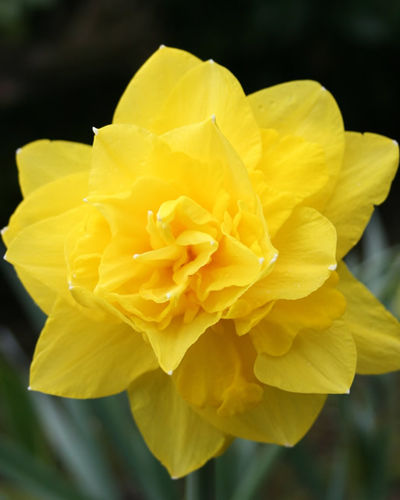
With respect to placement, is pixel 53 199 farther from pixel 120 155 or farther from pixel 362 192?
pixel 362 192

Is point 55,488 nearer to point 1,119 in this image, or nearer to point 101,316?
point 101,316

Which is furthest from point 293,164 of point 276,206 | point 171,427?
point 171,427

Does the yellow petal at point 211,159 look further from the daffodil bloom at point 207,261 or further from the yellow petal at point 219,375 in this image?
the yellow petal at point 219,375

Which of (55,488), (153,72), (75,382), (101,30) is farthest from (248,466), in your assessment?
(101,30)

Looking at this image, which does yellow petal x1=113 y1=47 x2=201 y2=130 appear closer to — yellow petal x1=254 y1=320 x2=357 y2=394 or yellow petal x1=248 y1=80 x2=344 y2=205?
yellow petal x1=248 y1=80 x2=344 y2=205

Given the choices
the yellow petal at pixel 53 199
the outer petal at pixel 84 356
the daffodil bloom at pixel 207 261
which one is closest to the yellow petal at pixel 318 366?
the daffodil bloom at pixel 207 261
